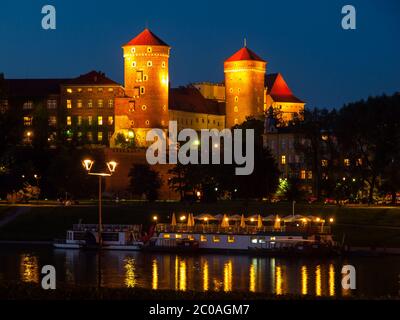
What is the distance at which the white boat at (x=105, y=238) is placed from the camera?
77000 mm

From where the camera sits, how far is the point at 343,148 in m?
97.7

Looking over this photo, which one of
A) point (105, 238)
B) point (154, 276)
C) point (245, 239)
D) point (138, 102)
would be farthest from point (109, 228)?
point (138, 102)

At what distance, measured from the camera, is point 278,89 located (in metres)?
188

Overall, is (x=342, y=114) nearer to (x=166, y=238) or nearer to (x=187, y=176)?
(x=187, y=176)

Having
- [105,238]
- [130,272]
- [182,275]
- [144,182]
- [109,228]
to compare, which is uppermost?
[144,182]

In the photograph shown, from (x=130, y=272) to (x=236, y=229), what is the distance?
1607cm

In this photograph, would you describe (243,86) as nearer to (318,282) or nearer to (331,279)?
(331,279)

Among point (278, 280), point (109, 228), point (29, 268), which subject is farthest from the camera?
point (109, 228)

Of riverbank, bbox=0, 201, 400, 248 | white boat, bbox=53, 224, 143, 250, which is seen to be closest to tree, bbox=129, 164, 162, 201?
riverbank, bbox=0, 201, 400, 248

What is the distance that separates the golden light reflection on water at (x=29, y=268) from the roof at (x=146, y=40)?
286 feet

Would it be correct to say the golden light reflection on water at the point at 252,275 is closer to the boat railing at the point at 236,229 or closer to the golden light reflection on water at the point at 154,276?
the golden light reflection on water at the point at 154,276

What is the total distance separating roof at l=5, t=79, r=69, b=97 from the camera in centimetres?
16800

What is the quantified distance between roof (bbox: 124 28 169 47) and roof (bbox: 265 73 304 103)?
3237cm
